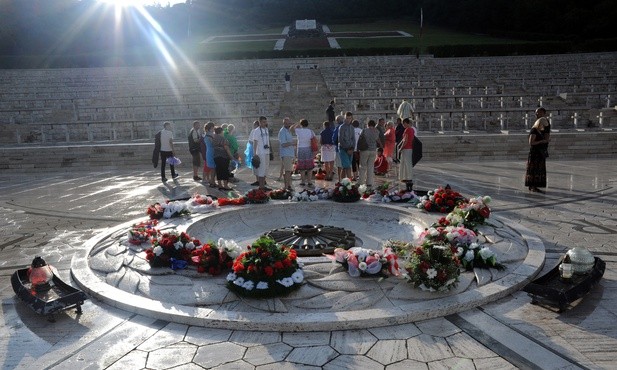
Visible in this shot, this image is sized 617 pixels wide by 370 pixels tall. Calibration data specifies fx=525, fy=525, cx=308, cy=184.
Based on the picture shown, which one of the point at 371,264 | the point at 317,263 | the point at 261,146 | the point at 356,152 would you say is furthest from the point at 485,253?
the point at 356,152

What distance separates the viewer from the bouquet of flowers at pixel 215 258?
5945mm

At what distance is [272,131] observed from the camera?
20641mm

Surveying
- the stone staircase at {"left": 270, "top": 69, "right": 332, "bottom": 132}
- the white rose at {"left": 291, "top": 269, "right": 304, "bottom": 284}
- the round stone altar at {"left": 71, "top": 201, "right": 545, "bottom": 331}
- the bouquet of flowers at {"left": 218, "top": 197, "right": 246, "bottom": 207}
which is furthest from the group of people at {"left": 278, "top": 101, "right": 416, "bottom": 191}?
the stone staircase at {"left": 270, "top": 69, "right": 332, "bottom": 132}

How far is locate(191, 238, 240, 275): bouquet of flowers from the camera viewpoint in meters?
5.95

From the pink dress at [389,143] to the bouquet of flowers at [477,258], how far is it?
6.83 metres

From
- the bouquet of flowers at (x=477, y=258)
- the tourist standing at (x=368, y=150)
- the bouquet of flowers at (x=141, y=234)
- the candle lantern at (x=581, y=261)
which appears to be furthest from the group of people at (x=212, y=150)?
the candle lantern at (x=581, y=261)

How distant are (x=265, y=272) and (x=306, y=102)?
2094 cm

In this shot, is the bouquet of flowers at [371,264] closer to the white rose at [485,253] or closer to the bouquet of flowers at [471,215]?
the white rose at [485,253]

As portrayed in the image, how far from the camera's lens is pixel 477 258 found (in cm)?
609

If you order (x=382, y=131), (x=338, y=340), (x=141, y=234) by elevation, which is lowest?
(x=338, y=340)

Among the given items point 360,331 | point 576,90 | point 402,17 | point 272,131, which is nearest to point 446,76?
point 576,90

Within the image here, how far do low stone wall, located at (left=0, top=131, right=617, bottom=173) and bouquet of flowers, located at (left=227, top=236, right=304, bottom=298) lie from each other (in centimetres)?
1127

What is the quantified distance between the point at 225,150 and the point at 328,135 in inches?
96.7

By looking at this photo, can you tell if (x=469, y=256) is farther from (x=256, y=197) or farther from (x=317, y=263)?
(x=256, y=197)
